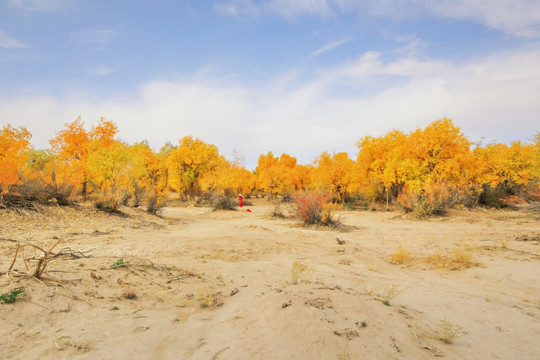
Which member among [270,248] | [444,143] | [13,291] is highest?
[444,143]

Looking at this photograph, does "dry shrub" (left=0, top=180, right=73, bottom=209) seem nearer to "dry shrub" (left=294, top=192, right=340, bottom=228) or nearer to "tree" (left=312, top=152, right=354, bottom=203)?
"dry shrub" (left=294, top=192, right=340, bottom=228)

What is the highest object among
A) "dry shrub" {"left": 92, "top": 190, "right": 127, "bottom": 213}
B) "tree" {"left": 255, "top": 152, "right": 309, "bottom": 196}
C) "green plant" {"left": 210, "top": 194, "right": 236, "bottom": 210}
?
"tree" {"left": 255, "top": 152, "right": 309, "bottom": 196}

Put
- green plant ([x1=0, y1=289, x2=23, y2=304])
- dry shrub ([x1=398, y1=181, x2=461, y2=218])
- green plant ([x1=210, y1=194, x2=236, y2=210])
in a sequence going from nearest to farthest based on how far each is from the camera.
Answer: green plant ([x1=0, y1=289, x2=23, y2=304])
dry shrub ([x1=398, y1=181, x2=461, y2=218])
green plant ([x1=210, y1=194, x2=236, y2=210])

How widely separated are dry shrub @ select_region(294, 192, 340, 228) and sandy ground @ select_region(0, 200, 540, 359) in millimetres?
5988

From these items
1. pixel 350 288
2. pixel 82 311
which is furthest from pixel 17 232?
pixel 350 288

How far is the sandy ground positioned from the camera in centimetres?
275

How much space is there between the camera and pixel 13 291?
10.9ft

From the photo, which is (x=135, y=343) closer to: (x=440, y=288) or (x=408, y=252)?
(x=440, y=288)

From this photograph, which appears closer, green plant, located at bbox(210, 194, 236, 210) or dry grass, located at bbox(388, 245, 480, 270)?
dry grass, located at bbox(388, 245, 480, 270)

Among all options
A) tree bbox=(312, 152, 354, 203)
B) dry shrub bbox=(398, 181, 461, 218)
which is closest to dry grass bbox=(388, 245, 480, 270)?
dry shrub bbox=(398, 181, 461, 218)

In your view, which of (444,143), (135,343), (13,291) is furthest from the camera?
(444,143)

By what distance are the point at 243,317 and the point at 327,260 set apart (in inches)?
170

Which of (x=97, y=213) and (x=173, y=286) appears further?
(x=97, y=213)

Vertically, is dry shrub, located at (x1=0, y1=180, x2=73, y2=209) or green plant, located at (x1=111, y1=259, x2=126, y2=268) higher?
dry shrub, located at (x1=0, y1=180, x2=73, y2=209)
